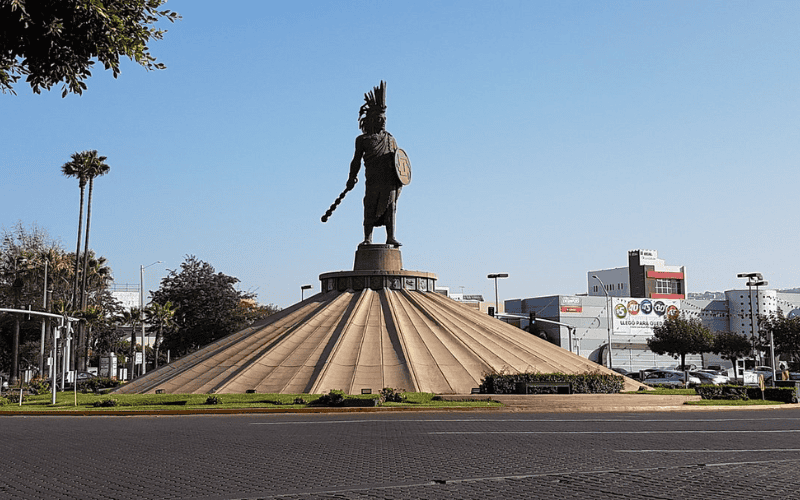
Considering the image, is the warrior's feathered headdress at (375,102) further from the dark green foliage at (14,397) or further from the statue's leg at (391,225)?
the dark green foliage at (14,397)

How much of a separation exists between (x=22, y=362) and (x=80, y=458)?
61.5 meters

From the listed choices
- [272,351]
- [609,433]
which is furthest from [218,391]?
[609,433]

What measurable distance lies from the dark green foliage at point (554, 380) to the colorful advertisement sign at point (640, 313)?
5787 cm

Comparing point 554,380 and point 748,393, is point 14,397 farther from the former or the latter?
point 748,393

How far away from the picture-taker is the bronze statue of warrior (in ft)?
124

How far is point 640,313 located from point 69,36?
8359 centimetres

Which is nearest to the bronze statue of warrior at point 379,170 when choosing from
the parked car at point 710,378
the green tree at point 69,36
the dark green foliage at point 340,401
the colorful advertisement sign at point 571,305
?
the dark green foliage at point 340,401

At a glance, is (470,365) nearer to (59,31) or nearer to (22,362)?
(59,31)

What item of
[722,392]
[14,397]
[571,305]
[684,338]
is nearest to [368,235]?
[14,397]

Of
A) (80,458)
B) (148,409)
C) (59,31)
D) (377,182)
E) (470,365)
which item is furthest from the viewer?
(377,182)

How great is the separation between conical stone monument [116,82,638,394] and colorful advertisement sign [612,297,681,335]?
50595 mm

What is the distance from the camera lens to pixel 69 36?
9.67 meters

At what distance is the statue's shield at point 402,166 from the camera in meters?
37.5

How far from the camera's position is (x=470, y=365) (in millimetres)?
31156
